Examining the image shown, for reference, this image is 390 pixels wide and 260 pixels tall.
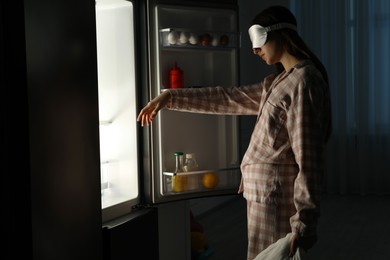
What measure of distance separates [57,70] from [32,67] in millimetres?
120

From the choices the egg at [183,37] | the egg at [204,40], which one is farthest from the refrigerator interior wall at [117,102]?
the egg at [204,40]

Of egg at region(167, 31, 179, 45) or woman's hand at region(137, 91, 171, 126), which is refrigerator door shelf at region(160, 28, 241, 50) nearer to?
egg at region(167, 31, 179, 45)

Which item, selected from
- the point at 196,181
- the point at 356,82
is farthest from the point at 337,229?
the point at 196,181

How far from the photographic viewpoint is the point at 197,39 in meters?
2.38

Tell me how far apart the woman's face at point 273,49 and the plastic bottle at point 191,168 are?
2.54 ft

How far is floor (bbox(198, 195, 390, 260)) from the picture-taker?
3.45 m

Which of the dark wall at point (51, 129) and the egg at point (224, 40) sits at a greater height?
the egg at point (224, 40)

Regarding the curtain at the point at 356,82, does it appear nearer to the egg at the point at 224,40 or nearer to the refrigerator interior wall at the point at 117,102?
the egg at the point at 224,40

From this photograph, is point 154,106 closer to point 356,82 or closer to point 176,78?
point 176,78

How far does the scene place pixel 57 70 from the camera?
5.18ft

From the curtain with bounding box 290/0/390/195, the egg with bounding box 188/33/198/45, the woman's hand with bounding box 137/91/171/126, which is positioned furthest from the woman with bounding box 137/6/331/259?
the curtain with bounding box 290/0/390/195

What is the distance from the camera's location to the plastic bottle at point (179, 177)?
233 cm

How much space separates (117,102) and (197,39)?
454mm

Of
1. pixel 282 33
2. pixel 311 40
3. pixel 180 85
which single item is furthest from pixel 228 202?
pixel 282 33
